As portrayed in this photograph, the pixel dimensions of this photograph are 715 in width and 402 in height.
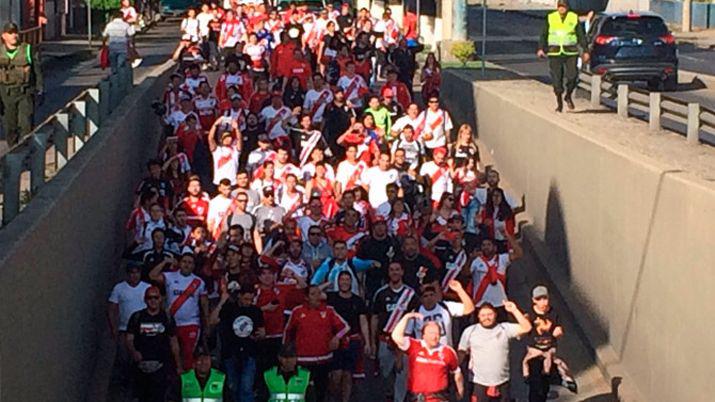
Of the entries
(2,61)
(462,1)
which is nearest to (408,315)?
(2,61)

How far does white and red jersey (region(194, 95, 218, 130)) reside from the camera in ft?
75.9

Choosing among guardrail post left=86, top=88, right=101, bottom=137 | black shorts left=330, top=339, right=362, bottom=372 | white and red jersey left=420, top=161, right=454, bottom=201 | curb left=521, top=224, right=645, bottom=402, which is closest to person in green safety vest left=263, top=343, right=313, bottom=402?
black shorts left=330, top=339, right=362, bottom=372

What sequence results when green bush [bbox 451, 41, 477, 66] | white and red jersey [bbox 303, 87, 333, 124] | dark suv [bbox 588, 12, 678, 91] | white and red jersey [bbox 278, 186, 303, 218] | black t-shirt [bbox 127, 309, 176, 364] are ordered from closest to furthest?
black t-shirt [bbox 127, 309, 176, 364], white and red jersey [bbox 278, 186, 303, 218], white and red jersey [bbox 303, 87, 333, 124], dark suv [bbox 588, 12, 678, 91], green bush [bbox 451, 41, 477, 66]

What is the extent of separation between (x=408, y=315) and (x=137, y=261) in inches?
132

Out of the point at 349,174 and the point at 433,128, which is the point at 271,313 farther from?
the point at 433,128

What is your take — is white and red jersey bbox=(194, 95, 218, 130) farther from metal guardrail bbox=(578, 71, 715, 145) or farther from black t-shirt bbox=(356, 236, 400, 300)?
black t-shirt bbox=(356, 236, 400, 300)

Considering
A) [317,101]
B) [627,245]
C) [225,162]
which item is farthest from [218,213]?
[317,101]

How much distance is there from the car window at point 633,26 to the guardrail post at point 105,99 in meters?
17.1

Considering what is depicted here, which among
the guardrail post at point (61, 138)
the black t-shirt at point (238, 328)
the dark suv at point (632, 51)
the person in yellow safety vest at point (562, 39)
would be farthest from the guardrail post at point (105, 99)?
the dark suv at point (632, 51)

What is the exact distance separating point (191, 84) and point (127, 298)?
10.6 metres

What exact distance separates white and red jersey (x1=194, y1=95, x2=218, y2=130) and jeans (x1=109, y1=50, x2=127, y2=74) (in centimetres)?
157

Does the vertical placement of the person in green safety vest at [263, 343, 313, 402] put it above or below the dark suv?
below

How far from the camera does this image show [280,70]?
25.9 metres

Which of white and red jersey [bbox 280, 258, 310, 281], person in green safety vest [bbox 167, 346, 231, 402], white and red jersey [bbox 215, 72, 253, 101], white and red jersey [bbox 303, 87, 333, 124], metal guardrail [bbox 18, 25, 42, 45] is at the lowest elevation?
person in green safety vest [bbox 167, 346, 231, 402]
